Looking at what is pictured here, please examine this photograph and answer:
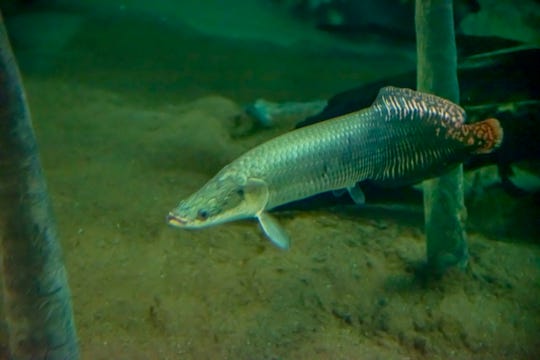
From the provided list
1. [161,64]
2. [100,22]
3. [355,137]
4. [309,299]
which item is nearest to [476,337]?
[309,299]

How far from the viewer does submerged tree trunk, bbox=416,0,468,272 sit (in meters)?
3.93

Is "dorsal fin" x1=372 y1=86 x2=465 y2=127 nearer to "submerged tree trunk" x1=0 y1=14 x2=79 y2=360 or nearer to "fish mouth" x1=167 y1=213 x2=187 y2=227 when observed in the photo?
"fish mouth" x1=167 y1=213 x2=187 y2=227

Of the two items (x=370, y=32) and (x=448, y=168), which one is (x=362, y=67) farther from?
(x=448, y=168)

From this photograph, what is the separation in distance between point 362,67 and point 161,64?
324 centimetres

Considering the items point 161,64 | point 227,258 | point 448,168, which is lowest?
point 161,64

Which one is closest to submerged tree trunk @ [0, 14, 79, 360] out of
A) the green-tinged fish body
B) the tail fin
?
the green-tinged fish body

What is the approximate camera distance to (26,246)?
2566mm

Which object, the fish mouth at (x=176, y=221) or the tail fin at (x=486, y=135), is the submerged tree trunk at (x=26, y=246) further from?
the tail fin at (x=486, y=135)

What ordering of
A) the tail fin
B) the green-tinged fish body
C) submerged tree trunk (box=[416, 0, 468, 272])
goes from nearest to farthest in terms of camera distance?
the green-tinged fish body, the tail fin, submerged tree trunk (box=[416, 0, 468, 272])

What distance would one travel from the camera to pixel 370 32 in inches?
397

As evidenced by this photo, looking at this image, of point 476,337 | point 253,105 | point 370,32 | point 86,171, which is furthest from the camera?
point 370,32

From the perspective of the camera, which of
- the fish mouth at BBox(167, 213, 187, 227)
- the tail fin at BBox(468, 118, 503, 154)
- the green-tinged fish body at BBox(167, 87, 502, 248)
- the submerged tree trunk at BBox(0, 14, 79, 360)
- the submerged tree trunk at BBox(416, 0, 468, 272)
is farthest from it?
the submerged tree trunk at BBox(416, 0, 468, 272)

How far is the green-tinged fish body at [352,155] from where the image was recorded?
9.88ft

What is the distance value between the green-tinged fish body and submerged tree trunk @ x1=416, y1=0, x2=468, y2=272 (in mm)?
835
